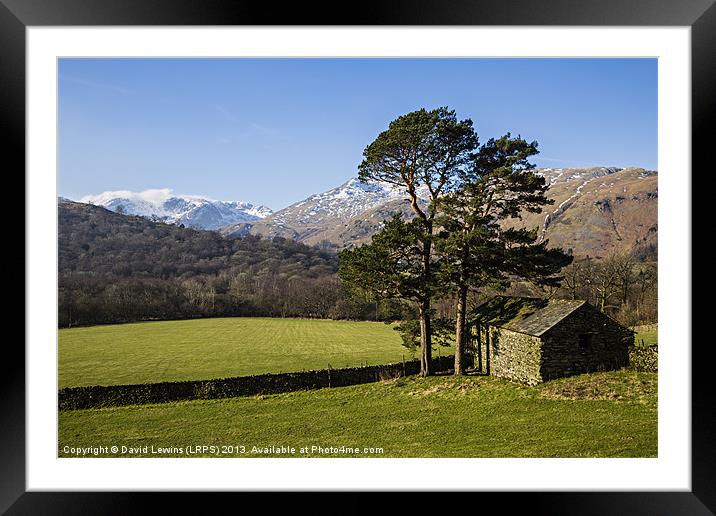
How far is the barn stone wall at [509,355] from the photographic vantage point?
281 inches

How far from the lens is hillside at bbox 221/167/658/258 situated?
29.8ft

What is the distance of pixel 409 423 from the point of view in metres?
5.71

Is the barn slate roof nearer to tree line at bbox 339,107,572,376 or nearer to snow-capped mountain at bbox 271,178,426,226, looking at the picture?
tree line at bbox 339,107,572,376

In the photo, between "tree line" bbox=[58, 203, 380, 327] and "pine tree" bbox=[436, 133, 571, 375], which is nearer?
"pine tree" bbox=[436, 133, 571, 375]

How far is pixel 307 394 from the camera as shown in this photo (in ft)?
26.1

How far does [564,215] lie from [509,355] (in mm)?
7473

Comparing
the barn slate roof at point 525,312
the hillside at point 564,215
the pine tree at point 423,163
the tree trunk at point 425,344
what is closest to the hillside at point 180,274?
the hillside at point 564,215

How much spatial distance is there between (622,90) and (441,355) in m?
6.01

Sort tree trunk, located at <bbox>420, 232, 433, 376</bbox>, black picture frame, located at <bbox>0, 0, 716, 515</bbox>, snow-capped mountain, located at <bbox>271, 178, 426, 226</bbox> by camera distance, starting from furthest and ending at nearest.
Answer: snow-capped mountain, located at <bbox>271, 178, 426, 226</bbox> → tree trunk, located at <bbox>420, 232, 433, 376</bbox> → black picture frame, located at <bbox>0, 0, 716, 515</bbox>

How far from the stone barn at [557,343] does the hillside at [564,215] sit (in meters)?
2.07

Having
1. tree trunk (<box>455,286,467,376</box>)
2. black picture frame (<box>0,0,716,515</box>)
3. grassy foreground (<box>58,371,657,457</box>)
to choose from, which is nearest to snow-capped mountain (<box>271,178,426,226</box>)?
tree trunk (<box>455,286,467,376</box>)
